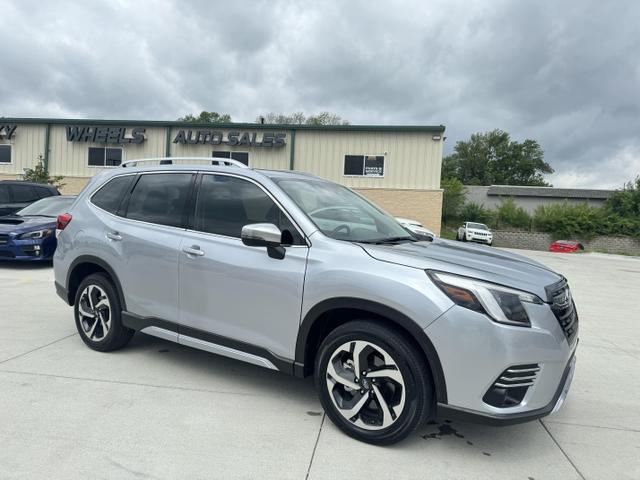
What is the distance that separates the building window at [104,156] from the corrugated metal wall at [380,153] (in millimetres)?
9842

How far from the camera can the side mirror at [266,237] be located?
123 inches

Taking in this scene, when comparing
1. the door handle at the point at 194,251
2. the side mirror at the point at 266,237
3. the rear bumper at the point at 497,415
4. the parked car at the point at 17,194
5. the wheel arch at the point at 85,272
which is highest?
the parked car at the point at 17,194

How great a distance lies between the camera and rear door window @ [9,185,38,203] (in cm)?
1173

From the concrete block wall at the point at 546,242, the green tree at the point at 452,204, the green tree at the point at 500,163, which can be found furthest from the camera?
the green tree at the point at 500,163

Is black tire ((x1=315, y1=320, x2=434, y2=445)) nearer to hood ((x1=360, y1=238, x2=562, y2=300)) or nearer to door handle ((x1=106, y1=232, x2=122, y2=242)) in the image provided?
hood ((x1=360, y1=238, x2=562, y2=300))

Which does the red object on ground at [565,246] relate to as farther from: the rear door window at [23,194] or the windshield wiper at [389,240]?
the windshield wiper at [389,240]

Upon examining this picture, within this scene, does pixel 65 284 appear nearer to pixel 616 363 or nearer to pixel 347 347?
pixel 347 347

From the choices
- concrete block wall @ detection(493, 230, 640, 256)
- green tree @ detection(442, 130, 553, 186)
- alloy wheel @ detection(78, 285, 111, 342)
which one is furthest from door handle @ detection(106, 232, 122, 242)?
green tree @ detection(442, 130, 553, 186)

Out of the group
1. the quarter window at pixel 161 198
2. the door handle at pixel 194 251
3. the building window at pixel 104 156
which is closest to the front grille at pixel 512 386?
the door handle at pixel 194 251

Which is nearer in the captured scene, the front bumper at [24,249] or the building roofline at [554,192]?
the front bumper at [24,249]

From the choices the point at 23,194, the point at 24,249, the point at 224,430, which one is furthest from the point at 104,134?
the point at 224,430

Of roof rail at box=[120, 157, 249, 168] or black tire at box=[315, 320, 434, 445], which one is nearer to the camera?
black tire at box=[315, 320, 434, 445]

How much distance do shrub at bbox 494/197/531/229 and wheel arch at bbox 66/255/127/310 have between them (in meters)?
34.7

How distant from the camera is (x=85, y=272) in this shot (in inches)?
183
